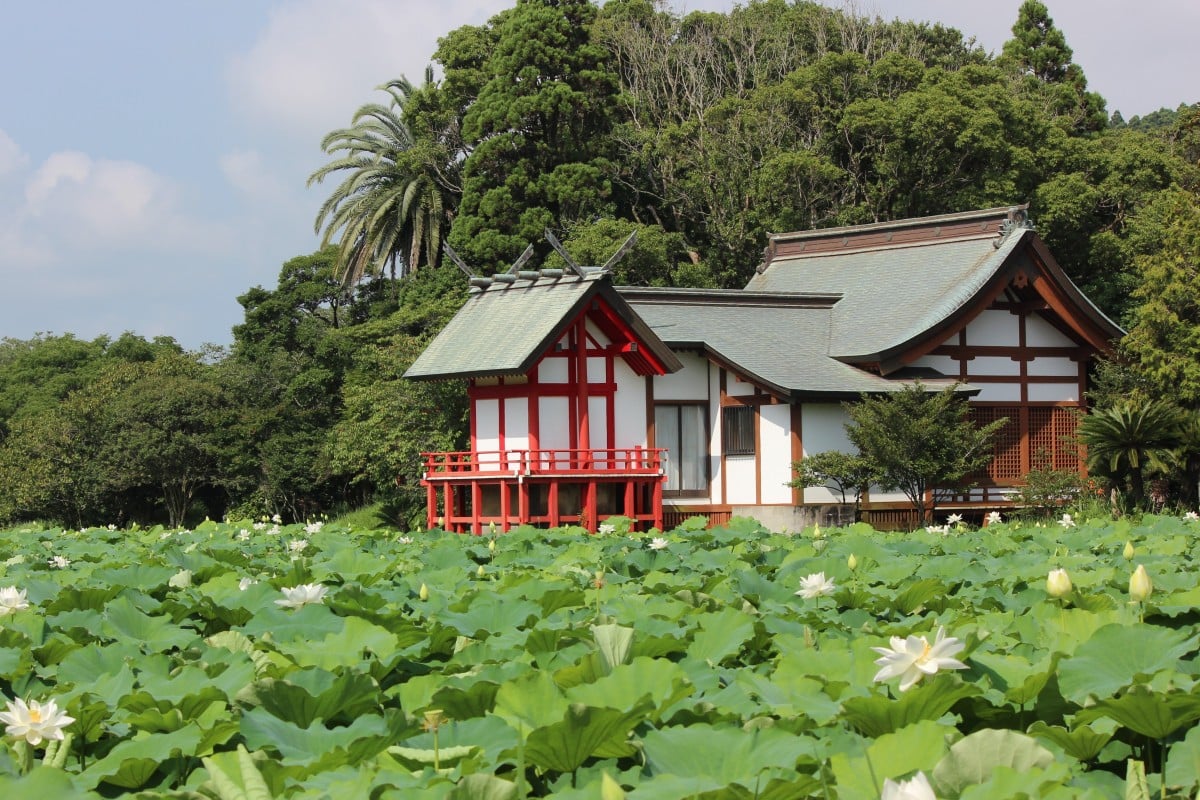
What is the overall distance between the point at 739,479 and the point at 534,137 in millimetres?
17510

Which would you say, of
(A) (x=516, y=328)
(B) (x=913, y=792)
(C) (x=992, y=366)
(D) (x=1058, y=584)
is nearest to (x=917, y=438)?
(C) (x=992, y=366)

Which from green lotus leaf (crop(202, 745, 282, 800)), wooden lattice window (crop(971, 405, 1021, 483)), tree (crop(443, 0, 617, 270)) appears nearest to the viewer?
green lotus leaf (crop(202, 745, 282, 800))

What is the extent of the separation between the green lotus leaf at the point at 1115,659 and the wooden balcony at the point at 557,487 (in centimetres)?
2104

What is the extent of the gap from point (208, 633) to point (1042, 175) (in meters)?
35.4

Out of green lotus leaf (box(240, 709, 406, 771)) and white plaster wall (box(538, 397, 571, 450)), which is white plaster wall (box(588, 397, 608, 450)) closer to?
white plaster wall (box(538, 397, 571, 450))

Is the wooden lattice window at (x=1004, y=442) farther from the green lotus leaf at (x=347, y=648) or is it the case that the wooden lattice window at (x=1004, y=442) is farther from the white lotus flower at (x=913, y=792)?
the white lotus flower at (x=913, y=792)

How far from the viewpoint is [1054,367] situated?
28.0m

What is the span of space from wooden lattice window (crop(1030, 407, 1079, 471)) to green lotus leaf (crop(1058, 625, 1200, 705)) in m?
25.4

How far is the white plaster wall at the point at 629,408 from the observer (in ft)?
88.9

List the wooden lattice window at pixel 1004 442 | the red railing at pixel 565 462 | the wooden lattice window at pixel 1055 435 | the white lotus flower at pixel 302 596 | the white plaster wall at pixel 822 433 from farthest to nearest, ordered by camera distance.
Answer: the wooden lattice window at pixel 1055 435 → the wooden lattice window at pixel 1004 442 → the white plaster wall at pixel 822 433 → the red railing at pixel 565 462 → the white lotus flower at pixel 302 596

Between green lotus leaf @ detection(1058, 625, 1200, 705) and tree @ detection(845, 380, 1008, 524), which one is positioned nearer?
green lotus leaf @ detection(1058, 625, 1200, 705)

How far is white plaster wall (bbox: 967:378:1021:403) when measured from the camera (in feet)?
89.7

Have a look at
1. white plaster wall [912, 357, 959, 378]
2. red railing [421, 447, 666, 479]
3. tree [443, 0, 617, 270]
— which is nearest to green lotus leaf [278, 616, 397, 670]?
red railing [421, 447, 666, 479]

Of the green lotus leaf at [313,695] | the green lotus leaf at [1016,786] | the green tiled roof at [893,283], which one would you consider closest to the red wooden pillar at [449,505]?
the green tiled roof at [893,283]
